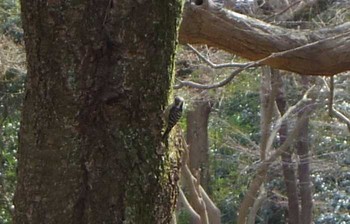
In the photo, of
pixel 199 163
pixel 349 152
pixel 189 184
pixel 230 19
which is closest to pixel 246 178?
pixel 199 163

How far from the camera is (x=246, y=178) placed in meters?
11.5

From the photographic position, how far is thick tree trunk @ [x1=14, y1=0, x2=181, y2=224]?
219 centimetres

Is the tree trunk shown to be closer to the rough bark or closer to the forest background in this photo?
the forest background

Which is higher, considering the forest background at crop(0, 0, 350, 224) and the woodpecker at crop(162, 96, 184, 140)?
the woodpecker at crop(162, 96, 184, 140)

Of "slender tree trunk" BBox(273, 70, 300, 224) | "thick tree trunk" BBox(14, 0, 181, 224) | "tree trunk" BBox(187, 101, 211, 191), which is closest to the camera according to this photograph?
"thick tree trunk" BBox(14, 0, 181, 224)

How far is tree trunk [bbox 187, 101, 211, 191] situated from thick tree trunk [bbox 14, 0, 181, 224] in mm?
8953

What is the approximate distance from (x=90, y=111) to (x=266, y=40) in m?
1.89

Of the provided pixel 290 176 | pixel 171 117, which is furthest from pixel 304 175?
pixel 171 117

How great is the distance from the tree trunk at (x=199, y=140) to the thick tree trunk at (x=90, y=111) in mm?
8953

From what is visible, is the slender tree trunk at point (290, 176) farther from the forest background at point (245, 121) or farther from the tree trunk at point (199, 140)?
the tree trunk at point (199, 140)

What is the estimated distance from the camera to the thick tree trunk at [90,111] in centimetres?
219

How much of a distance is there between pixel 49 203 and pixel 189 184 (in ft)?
18.4

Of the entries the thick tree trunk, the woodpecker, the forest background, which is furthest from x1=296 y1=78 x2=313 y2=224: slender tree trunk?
the thick tree trunk

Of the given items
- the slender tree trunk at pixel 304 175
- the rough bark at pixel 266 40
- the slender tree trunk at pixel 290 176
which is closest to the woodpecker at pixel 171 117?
the rough bark at pixel 266 40
